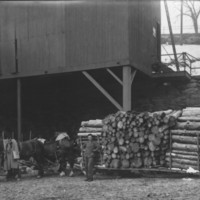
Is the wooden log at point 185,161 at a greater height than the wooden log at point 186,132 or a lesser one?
lesser

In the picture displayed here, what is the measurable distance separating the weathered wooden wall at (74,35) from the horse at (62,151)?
4.58 metres

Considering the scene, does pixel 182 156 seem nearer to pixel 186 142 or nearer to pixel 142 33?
pixel 186 142

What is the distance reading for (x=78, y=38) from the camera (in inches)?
802

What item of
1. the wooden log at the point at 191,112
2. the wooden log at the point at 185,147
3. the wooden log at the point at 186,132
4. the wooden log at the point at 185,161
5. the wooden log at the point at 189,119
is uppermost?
the wooden log at the point at 191,112

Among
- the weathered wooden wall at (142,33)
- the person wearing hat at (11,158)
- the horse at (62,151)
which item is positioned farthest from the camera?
the weathered wooden wall at (142,33)

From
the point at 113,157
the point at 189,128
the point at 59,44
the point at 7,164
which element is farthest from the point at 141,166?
the point at 59,44

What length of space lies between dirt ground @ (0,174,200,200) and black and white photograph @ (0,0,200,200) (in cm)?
3

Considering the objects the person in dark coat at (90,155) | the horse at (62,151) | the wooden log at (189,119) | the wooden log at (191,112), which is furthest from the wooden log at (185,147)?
the horse at (62,151)

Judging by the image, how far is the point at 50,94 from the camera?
26875 mm

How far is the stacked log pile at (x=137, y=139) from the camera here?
47.0 ft

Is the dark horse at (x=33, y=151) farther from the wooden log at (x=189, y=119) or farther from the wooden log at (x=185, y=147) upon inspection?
the wooden log at (x=189, y=119)

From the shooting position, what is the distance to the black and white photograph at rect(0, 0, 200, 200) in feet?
44.7

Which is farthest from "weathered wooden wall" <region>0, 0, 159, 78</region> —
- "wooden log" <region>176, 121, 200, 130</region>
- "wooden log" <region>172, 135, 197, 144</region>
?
"wooden log" <region>172, 135, 197, 144</region>

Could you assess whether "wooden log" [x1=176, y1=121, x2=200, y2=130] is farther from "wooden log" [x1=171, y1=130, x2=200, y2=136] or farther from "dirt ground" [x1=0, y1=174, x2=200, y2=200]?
"dirt ground" [x1=0, y1=174, x2=200, y2=200]
